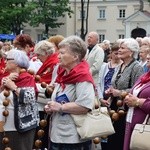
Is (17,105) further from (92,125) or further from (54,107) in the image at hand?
(92,125)

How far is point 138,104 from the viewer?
5457 millimetres

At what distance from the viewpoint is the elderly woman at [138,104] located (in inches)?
215

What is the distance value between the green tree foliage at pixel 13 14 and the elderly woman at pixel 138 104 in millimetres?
42710

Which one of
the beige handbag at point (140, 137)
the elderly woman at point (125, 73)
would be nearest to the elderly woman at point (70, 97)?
the beige handbag at point (140, 137)

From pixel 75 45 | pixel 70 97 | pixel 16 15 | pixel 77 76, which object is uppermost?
pixel 75 45

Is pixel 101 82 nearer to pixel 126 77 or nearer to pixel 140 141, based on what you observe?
pixel 126 77

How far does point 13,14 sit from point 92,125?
147 feet

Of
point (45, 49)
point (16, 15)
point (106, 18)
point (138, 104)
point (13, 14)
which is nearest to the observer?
point (138, 104)

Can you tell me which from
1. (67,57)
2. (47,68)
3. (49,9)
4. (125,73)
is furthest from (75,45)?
(49,9)

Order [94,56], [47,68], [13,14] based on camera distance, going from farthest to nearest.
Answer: [13,14] < [94,56] < [47,68]

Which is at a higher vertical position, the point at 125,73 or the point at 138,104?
the point at 125,73

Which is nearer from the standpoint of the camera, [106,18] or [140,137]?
[140,137]

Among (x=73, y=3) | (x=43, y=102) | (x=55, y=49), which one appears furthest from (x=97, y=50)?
(x=73, y=3)

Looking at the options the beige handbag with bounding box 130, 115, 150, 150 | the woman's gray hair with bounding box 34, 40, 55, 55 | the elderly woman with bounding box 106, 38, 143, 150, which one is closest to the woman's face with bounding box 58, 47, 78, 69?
the beige handbag with bounding box 130, 115, 150, 150
